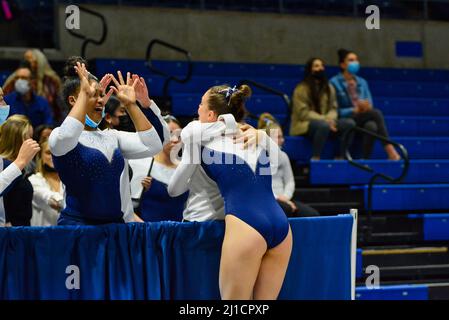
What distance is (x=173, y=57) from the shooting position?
1127cm

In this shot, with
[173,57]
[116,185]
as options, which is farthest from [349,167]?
[116,185]

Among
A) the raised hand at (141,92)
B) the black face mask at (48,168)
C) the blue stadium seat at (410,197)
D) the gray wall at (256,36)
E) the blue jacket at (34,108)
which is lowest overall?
the blue stadium seat at (410,197)

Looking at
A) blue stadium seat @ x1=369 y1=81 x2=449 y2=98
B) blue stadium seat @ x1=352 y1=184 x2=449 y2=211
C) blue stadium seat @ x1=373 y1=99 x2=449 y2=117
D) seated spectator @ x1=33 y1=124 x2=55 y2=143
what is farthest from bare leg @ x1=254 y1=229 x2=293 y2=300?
blue stadium seat @ x1=369 y1=81 x2=449 y2=98

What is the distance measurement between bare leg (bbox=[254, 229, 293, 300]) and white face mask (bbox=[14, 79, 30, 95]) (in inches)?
158

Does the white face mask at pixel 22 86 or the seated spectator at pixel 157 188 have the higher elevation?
the white face mask at pixel 22 86

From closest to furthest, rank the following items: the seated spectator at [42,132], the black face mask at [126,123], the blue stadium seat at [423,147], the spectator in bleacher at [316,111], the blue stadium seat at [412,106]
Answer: the black face mask at [126,123] → the seated spectator at [42,132] → the spectator in bleacher at [316,111] → the blue stadium seat at [423,147] → the blue stadium seat at [412,106]

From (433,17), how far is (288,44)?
2.30 metres

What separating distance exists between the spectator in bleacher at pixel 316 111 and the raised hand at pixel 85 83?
442 centimetres

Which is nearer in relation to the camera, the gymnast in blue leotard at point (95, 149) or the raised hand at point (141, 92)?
the gymnast in blue leotard at point (95, 149)

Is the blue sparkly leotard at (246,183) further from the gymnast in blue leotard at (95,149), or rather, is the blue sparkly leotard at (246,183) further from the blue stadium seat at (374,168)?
the blue stadium seat at (374,168)

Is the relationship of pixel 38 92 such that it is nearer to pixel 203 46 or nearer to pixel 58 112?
pixel 58 112

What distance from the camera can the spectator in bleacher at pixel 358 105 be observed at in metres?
8.95

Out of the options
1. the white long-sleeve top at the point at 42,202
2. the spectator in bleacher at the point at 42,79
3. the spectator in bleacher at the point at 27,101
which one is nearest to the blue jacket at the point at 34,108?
the spectator in bleacher at the point at 27,101

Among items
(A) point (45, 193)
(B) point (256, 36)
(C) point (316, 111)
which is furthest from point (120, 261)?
(B) point (256, 36)
